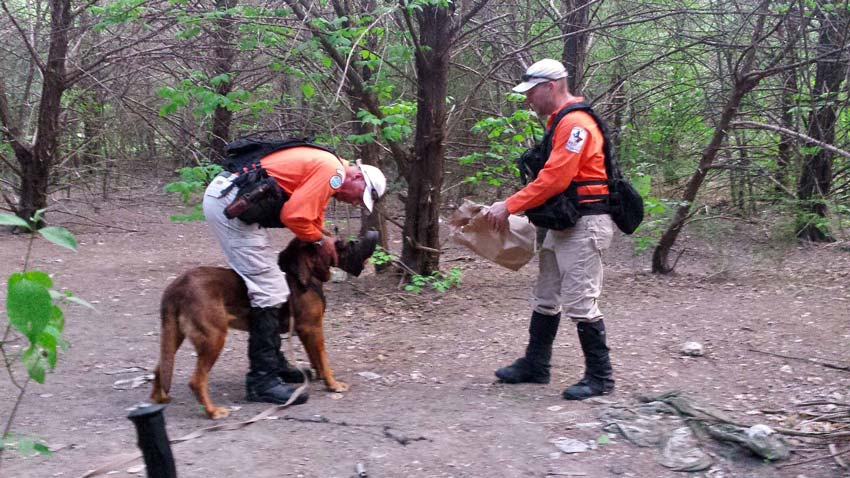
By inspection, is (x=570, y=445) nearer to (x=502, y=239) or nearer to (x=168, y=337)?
(x=502, y=239)

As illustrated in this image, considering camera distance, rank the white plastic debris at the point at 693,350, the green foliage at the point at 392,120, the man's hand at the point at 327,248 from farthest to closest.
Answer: the green foliage at the point at 392,120 < the white plastic debris at the point at 693,350 < the man's hand at the point at 327,248

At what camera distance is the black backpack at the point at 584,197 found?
457cm

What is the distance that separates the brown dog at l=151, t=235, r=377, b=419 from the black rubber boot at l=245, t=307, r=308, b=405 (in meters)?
0.11

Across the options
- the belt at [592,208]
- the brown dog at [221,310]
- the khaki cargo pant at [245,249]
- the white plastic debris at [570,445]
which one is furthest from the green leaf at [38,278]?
the belt at [592,208]

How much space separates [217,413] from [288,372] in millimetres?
797

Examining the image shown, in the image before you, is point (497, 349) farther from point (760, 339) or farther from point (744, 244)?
point (744, 244)

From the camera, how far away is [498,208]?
4.76m

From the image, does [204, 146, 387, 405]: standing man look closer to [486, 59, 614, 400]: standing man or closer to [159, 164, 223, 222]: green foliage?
[486, 59, 614, 400]: standing man

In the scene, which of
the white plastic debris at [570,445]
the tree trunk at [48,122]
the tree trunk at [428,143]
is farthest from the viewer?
the tree trunk at [48,122]

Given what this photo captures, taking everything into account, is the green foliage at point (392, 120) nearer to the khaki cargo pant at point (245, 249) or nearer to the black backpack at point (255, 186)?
the black backpack at point (255, 186)

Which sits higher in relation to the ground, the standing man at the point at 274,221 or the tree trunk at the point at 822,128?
the tree trunk at the point at 822,128

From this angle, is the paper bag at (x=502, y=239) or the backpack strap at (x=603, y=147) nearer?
the backpack strap at (x=603, y=147)

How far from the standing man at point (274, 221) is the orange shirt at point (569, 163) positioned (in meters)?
1.01

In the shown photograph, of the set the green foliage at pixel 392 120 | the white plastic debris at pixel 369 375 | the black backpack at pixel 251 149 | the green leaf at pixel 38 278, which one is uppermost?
the green foliage at pixel 392 120
